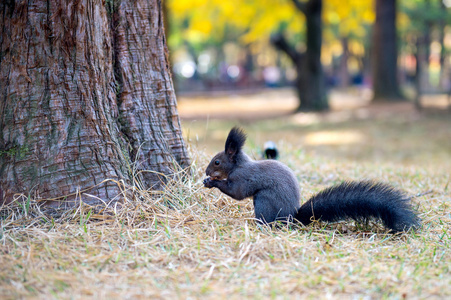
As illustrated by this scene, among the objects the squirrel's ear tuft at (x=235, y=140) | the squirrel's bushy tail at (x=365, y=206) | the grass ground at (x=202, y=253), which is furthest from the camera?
the squirrel's ear tuft at (x=235, y=140)

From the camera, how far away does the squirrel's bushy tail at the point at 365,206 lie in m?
3.15

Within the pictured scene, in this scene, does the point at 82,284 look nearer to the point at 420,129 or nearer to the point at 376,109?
the point at 420,129

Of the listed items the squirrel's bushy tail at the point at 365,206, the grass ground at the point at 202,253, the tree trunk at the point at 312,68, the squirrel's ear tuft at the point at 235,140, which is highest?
the tree trunk at the point at 312,68

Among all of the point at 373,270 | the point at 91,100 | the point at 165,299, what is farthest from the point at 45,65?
the point at 373,270

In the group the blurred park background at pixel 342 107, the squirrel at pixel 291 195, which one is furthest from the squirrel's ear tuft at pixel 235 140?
the blurred park background at pixel 342 107

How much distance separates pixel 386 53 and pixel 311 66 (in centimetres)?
281

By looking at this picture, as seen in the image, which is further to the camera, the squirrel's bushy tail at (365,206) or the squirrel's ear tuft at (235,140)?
the squirrel's ear tuft at (235,140)

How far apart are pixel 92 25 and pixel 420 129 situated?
33.1 ft

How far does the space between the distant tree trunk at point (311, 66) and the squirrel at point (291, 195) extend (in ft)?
40.3

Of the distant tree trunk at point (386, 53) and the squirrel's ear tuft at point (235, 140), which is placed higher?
the distant tree trunk at point (386, 53)

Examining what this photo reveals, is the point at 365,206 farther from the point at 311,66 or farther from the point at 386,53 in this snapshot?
the point at 386,53

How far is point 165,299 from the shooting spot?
2.29 metres

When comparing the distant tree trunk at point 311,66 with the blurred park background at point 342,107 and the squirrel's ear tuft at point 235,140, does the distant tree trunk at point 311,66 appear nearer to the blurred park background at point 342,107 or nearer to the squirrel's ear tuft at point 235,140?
the blurred park background at point 342,107

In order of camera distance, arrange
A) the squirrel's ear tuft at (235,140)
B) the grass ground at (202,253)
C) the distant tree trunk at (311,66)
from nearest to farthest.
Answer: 1. the grass ground at (202,253)
2. the squirrel's ear tuft at (235,140)
3. the distant tree trunk at (311,66)
